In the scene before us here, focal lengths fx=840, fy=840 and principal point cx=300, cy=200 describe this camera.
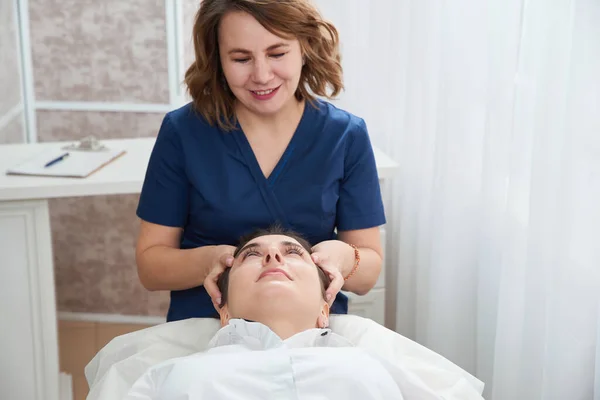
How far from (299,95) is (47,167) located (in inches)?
30.2

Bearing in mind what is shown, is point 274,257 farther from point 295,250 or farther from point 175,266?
point 175,266

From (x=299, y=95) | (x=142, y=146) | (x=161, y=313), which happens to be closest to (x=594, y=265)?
(x=299, y=95)

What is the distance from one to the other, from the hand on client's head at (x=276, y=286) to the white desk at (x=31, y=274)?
594mm

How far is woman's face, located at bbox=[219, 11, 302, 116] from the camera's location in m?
1.69

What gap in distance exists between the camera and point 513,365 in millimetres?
1889

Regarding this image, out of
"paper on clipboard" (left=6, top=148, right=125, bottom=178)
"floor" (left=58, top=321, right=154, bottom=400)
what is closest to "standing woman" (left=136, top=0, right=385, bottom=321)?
"paper on clipboard" (left=6, top=148, right=125, bottom=178)

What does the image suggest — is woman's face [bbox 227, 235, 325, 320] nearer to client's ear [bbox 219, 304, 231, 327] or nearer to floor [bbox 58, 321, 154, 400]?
client's ear [bbox 219, 304, 231, 327]

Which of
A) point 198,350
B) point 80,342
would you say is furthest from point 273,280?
point 80,342

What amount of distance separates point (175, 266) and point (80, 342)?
1.59 metres

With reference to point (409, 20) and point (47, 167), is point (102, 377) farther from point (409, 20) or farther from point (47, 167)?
point (409, 20)

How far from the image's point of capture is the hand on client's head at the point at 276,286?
1.60 meters

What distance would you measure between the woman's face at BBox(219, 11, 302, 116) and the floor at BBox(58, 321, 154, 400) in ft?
4.91

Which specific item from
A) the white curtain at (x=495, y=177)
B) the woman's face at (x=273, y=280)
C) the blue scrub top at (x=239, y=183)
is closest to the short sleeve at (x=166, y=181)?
the blue scrub top at (x=239, y=183)

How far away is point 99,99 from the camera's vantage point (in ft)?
10.6
